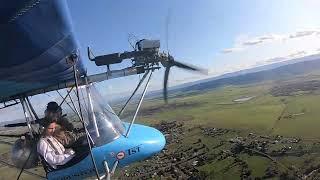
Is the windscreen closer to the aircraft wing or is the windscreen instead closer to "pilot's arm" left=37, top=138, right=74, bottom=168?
"pilot's arm" left=37, top=138, right=74, bottom=168

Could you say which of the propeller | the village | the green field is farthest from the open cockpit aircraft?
Result: the green field

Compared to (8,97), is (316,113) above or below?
below

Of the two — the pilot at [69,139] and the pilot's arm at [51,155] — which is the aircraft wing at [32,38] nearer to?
the pilot's arm at [51,155]

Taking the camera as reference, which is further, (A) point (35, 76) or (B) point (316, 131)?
(B) point (316, 131)

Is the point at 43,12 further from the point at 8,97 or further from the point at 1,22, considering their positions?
the point at 8,97

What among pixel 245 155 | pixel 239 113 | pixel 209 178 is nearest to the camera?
pixel 209 178

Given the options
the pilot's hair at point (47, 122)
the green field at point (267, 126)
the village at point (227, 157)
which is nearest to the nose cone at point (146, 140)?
the pilot's hair at point (47, 122)

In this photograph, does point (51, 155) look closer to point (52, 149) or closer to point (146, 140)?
point (52, 149)

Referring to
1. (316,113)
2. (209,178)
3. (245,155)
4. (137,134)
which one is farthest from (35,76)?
(316,113)
